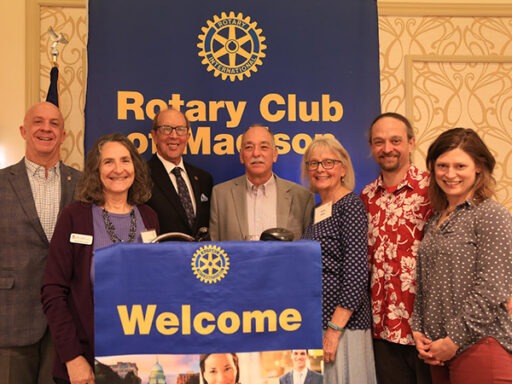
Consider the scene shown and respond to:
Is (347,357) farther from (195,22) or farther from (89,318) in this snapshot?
(195,22)

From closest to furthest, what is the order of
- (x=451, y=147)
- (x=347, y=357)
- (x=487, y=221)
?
(x=487, y=221), (x=451, y=147), (x=347, y=357)

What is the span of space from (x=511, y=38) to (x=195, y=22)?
2.26 m

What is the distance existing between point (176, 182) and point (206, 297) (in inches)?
57.6

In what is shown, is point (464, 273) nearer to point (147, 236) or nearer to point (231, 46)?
point (147, 236)

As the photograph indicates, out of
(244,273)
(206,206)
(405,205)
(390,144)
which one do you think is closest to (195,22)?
(206,206)

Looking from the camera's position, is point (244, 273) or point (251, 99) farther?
point (251, 99)

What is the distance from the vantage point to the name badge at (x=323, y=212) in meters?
2.25

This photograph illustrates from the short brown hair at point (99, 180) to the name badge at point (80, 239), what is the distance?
0.51 ft

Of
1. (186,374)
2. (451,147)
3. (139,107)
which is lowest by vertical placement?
(186,374)

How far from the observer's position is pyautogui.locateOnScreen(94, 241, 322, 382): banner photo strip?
1.42 metres

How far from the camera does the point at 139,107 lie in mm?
3115

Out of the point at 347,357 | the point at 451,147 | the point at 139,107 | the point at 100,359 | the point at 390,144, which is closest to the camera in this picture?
the point at 100,359

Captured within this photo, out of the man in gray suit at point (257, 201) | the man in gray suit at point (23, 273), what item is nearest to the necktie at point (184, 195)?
the man in gray suit at point (257, 201)

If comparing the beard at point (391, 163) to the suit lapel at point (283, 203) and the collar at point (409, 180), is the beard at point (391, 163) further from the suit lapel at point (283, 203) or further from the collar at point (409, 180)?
the suit lapel at point (283, 203)
